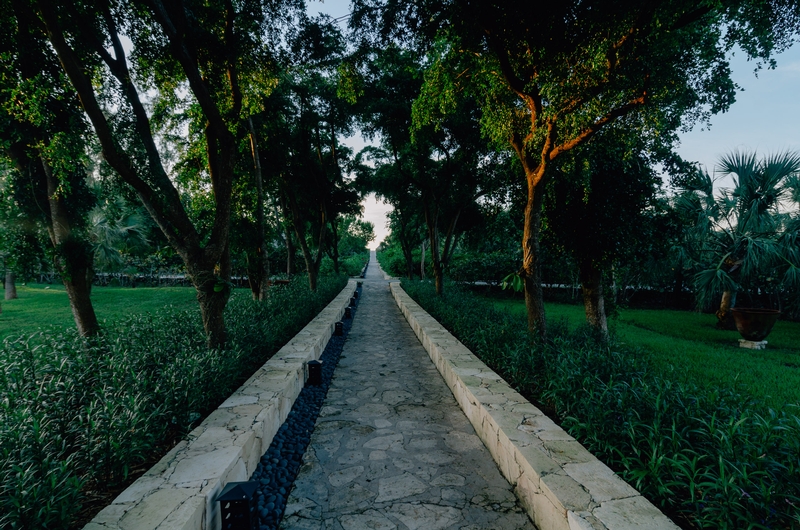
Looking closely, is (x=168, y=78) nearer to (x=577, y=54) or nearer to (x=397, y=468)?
(x=577, y=54)

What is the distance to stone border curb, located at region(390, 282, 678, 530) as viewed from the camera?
1.96m

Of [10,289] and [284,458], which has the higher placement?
[10,289]

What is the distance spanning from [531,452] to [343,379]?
3.48 m

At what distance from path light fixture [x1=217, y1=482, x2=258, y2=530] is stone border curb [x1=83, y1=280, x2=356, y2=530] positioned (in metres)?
0.10

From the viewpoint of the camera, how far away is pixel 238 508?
2.09 m

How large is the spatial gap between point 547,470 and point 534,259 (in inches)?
137

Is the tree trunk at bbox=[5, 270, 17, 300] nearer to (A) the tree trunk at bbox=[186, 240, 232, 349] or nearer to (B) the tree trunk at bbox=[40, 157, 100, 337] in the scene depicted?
(B) the tree trunk at bbox=[40, 157, 100, 337]

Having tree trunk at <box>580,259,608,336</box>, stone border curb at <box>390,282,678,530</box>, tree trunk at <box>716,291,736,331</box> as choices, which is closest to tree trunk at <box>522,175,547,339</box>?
stone border curb at <box>390,282,678,530</box>

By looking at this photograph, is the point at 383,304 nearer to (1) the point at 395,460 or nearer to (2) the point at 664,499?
(1) the point at 395,460

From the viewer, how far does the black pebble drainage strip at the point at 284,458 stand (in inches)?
99.9

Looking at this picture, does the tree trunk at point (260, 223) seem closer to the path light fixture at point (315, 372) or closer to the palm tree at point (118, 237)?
the path light fixture at point (315, 372)

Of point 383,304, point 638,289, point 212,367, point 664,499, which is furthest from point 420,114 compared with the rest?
point 638,289

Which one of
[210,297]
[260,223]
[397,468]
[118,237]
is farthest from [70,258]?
[118,237]

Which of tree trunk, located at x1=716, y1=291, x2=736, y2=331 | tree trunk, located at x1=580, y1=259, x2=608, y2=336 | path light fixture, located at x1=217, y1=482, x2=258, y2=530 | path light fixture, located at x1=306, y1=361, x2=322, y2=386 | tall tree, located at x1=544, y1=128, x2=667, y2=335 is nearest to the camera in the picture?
path light fixture, located at x1=217, y1=482, x2=258, y2=530
